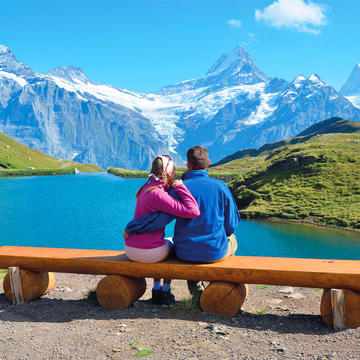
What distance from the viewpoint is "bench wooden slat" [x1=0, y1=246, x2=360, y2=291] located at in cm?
898

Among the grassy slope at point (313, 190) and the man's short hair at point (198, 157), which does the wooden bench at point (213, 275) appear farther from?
the grassy slope at point (313, 190)

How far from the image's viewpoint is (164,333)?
8727 mm

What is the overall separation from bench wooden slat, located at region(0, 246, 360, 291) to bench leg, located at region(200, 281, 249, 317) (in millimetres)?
251

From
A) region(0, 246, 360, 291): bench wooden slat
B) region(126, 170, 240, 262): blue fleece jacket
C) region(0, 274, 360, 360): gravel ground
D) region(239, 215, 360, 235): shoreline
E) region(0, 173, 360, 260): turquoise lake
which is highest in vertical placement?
region(126, 170, 240, 262): blue fleece jacket

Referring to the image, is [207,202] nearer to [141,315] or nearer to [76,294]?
[141,315]

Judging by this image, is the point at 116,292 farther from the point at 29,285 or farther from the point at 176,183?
the point at 176,183

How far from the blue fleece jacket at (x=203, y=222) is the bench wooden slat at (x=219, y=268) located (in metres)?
0.40

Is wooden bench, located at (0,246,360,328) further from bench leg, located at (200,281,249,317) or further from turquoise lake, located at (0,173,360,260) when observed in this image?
turquoise lake, located at (0,173,360,260)

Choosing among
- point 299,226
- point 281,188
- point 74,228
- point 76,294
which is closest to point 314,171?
point 281,188

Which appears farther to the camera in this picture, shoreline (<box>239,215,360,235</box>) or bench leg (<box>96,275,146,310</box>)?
shoreline (<box>239,215,360,235</box>)

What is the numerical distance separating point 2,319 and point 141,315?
3.38 m

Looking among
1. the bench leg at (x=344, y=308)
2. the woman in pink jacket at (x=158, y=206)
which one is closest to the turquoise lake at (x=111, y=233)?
the bench leg at (x=344, y=308)

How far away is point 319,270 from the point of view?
9.04 metres

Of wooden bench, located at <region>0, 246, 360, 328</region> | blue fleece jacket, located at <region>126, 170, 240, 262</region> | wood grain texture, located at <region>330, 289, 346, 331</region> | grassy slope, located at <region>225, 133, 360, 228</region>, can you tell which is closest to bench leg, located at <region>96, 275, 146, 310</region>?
wooden bench, located at <region>0, 246, 360, 328</region>
